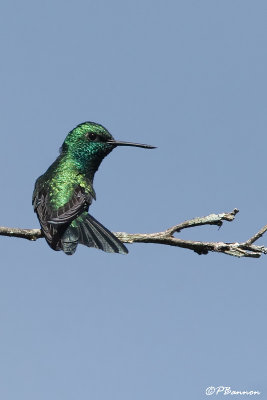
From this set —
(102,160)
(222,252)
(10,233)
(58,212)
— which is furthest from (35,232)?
(102,160)

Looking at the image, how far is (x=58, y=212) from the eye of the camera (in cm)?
674

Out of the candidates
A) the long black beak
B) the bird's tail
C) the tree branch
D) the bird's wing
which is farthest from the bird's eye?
the tree branch

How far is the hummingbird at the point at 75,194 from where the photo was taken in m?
6.12

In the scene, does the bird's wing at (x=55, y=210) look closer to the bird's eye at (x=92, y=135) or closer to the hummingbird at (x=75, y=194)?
the hummingbird at (x=75, y=194)

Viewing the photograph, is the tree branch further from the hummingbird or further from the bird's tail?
the hummingbird

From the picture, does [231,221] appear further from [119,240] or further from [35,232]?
[35,232]

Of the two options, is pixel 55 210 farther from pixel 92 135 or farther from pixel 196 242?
pixel 196 242

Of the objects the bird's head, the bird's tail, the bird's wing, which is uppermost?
the bird's head

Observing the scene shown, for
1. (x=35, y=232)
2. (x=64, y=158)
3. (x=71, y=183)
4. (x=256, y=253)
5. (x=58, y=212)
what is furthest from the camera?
(x=64, y=158)

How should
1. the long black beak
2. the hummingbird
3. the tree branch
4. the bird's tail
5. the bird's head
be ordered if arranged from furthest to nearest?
1. the bird's head
2. the long black beak
3. the hummingbird
4. the bird's tail
5. the tree branch

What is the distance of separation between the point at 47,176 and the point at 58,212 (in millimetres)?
1039

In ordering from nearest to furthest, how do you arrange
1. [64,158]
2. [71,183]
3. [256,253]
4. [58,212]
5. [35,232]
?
1. [256,253]
2. [35,232]
3. [58,212]
4. [71,183]
5. [64,158]

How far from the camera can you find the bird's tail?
574cm

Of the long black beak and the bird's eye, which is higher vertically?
the bird's eye
